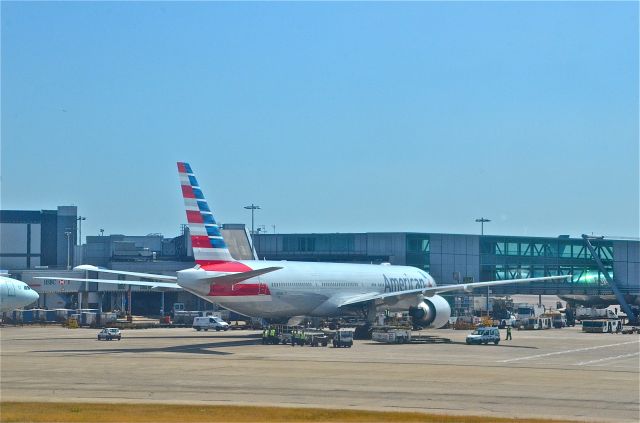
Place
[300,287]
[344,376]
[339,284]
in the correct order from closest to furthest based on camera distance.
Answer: [344,376], [300,287], [339,284]

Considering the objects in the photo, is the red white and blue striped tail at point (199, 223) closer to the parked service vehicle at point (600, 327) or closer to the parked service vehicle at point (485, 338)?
the parked service vehicle at point (485, 338)

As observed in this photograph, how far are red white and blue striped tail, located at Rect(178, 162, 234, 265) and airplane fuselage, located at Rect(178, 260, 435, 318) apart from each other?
1.05 metres

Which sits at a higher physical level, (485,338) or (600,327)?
(485,338)

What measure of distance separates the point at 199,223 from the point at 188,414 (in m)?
32.1

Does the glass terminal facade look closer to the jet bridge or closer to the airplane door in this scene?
the jet bridge

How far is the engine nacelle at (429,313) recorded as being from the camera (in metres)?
78.9

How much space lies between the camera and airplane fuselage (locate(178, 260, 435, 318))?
63250 millimetres

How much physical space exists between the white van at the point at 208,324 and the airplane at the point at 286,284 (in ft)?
52.2

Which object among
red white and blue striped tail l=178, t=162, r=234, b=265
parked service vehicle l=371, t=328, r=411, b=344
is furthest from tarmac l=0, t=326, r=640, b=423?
red white and blue striped tail l=178, t=162, r=234, b=265

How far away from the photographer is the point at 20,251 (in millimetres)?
142500

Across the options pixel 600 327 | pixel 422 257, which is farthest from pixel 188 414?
pixel 422 257

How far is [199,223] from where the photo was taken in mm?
62500

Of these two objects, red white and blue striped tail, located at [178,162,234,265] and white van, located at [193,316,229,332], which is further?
white van, located at [193,316,229,332]

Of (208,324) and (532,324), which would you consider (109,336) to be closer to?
(208,324)
